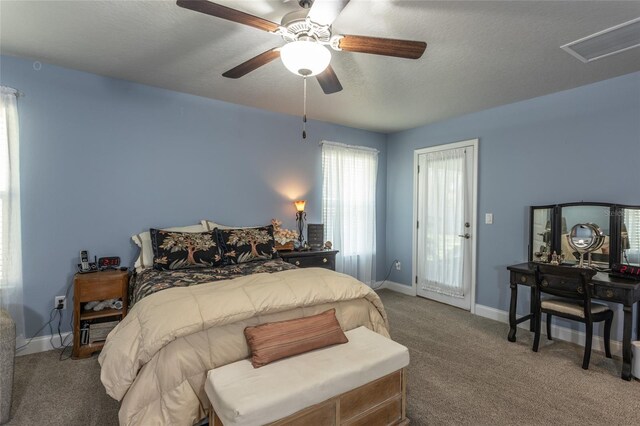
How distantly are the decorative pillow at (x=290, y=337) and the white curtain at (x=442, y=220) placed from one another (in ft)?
9.08

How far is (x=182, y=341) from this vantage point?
1686mm

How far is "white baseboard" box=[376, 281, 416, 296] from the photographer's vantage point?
4767mm

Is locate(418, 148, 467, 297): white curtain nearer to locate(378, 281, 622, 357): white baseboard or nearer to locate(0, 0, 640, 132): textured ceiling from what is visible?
locate(378, 281, 622, 357): white baseboard

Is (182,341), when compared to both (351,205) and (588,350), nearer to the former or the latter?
(588,350)

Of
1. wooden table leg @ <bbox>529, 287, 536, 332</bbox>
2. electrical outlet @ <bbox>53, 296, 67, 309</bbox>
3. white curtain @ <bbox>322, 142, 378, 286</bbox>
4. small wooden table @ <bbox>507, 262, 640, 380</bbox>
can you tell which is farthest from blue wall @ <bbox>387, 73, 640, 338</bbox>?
electrical outlet @ <bbox>53, 296, 67, 309</bbox>

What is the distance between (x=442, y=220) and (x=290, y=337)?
3.21m

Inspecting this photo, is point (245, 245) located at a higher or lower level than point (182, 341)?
higher

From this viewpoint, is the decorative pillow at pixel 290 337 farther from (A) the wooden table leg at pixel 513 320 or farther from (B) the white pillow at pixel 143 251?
(A) the wooden table leg at pixel 513 320

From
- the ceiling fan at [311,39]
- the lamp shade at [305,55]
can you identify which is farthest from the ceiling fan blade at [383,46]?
the lamp shade at [305,55]

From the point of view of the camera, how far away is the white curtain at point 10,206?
8.59 feet

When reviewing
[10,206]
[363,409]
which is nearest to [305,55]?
[363,409]

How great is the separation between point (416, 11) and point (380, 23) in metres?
0.23

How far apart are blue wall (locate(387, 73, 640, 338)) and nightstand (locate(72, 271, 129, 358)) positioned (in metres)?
3.88

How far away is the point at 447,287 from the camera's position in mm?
4285
